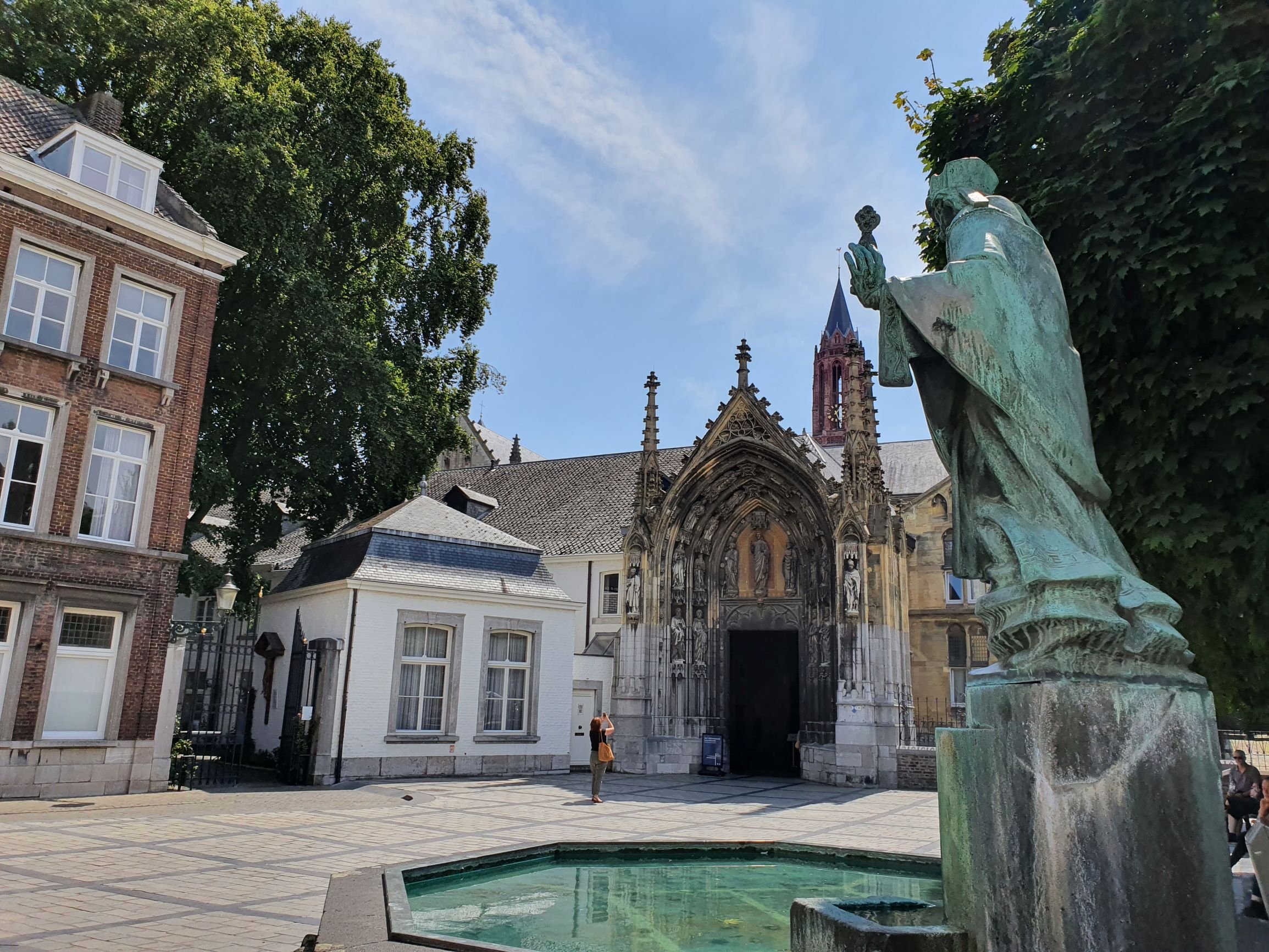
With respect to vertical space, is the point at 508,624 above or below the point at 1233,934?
above

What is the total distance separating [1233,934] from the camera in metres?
3.39

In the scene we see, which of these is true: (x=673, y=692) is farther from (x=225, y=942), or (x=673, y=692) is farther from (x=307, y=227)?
(x=225, y=942)

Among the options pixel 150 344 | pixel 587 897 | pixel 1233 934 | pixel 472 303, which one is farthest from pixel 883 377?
pixel 472 303

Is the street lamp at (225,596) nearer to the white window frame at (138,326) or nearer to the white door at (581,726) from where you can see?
the white window frame at (138,326)

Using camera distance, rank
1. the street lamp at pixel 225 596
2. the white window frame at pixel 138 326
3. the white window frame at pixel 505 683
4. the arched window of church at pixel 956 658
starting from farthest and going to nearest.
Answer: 1. the arched window of church at pixel 956 658
2. the white window frame at pixel 505 683
3. the street lamp at pixel 225 596
4. the white window frame at pixel 138 326

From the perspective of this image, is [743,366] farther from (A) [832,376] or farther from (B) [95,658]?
(A) [832,376]

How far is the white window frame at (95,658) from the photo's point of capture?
15.3m

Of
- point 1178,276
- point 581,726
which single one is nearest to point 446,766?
point 581,726

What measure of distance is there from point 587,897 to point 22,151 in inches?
675

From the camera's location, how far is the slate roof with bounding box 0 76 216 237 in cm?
1669

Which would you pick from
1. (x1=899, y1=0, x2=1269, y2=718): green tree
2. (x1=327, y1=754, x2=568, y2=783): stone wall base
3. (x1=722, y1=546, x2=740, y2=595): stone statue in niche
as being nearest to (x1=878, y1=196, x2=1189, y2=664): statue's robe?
(x1=899, y1=0, x2=1269, y2=718): green tree

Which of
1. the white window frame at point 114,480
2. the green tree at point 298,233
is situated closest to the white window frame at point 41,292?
the white window frame at point 114,480

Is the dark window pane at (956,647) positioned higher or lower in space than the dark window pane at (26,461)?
lower

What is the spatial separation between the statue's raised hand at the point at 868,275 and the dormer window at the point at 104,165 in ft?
54.7
